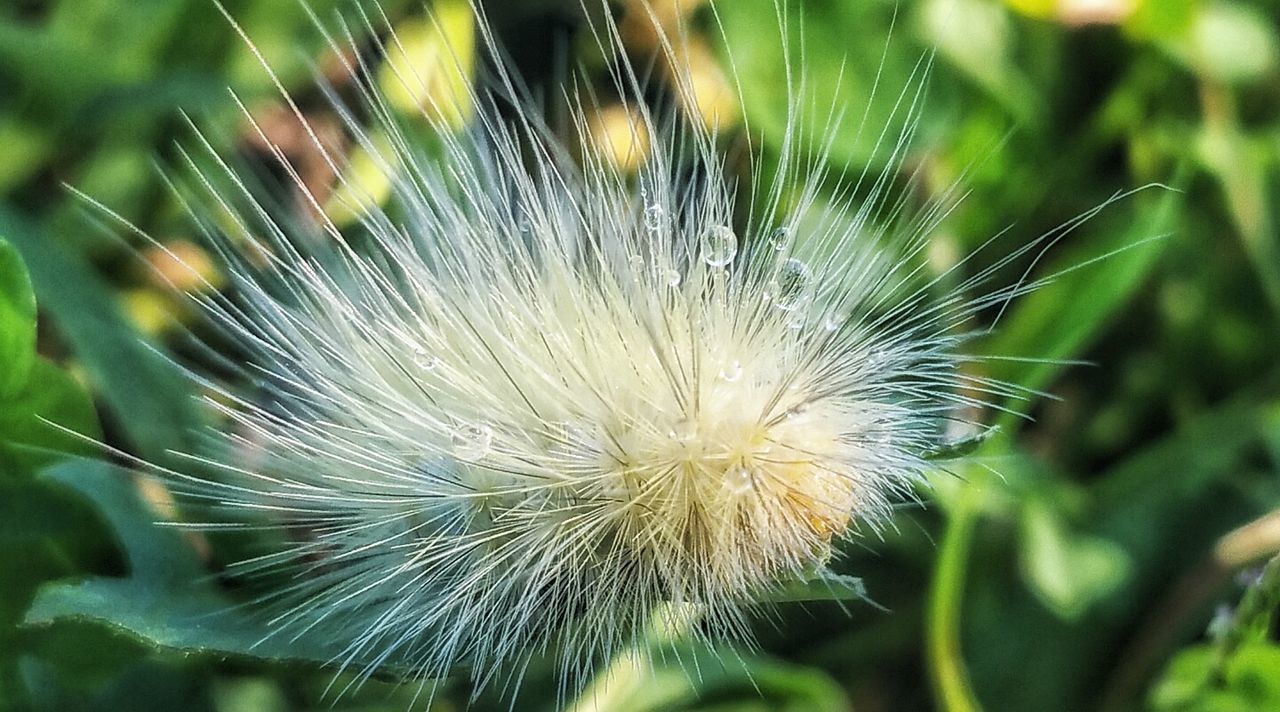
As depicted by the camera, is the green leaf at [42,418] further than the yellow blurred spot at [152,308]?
No

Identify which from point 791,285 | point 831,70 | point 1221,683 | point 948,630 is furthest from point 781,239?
point 1221,683

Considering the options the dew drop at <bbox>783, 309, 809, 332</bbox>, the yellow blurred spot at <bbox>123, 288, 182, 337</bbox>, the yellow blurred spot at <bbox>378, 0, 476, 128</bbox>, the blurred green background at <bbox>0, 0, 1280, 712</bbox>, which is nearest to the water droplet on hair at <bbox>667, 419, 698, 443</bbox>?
the dew drop at <bbox>783, 309, 809, 332</bbox>

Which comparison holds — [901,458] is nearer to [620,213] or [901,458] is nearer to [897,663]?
[620,213]

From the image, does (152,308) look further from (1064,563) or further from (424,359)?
(1064,563)

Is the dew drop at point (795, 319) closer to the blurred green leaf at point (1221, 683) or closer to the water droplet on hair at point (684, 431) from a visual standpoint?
the water droplet on hair at point (684, 431)

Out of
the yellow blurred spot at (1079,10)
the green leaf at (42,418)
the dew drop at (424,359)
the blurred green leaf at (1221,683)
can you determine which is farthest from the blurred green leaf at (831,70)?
the green leaf at (42,418)

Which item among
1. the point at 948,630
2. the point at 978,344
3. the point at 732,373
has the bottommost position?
the point at 948,630

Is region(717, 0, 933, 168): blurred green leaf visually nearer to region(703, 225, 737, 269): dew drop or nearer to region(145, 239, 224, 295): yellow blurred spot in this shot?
region(703, 225, 737, 269): dew drop
